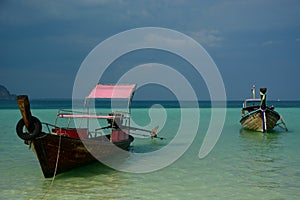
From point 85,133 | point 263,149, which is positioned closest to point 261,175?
point 263,149

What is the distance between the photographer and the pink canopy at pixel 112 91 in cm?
1165

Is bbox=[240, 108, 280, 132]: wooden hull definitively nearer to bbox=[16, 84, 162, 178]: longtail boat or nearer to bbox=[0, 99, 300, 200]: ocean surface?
bbox=[0, 99, 300, 200]: ocean surface

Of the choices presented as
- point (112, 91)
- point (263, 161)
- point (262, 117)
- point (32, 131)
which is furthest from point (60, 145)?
point (262, 117)

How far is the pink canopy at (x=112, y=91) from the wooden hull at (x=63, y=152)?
8.13ft

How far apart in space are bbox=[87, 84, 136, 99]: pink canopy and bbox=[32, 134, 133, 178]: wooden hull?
248 centimetres

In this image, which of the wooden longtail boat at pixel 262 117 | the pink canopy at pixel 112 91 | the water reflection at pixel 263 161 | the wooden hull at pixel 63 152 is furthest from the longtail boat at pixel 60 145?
the wooden longtail boat at pixel 262 117

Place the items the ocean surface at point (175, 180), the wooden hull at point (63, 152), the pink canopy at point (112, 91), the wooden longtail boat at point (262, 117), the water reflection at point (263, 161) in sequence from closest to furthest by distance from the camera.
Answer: the ocean surface at point (175, 180) < the wooden hull at point (63, 152) < the water reflection at point (263, 161) < the pink canopy at point (112, 91) < the wooden longtail boat at point (262, 117)

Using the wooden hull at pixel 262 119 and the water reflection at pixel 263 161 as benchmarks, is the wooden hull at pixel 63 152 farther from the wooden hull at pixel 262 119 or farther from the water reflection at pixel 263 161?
the wooden hull at pixel 262 119

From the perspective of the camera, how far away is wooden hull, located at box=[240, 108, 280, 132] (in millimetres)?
18906

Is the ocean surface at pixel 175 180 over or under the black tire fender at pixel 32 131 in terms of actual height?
under

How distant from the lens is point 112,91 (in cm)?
1189

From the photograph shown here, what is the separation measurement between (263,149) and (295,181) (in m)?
5.41

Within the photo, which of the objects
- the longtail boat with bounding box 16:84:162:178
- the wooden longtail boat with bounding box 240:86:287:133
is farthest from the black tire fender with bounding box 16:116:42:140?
the wooden longtail boat with bounding box 240:86:287:133

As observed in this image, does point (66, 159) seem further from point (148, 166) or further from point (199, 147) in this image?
point (199, 147)
